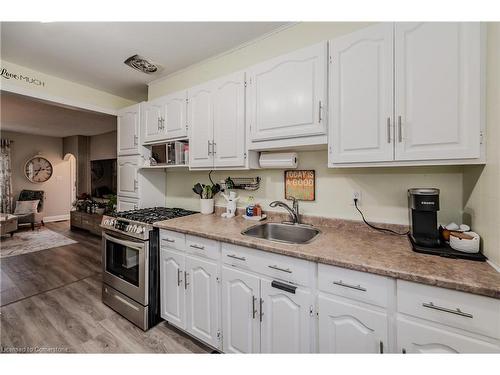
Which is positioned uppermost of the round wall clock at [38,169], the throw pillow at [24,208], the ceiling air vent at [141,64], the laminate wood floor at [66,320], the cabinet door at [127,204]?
the ceiling air vent at [141,64]

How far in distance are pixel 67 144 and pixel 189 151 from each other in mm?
6822

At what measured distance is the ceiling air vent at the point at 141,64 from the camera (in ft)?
7.40

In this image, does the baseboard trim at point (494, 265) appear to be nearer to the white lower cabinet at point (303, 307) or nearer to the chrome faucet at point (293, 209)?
the white lower cabinet at point (303, 307)

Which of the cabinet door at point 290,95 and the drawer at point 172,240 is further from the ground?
the cabinet door at point 290,95

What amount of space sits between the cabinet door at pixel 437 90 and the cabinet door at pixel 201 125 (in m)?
1.43

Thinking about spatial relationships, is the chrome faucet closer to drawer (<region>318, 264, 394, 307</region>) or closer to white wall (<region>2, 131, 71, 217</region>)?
drawer (<region>318, 264, 394, 307</region>)

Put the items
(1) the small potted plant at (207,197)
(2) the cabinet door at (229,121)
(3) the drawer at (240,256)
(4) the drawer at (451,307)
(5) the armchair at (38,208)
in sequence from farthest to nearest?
(5) the armchair at (38,208)
(1) the small potted plant at (207,197)
(2) the cabinet door at (229,121)
(3) the drawer at (240,256)
(4) the drawer at (451,307)

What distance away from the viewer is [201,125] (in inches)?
81.1

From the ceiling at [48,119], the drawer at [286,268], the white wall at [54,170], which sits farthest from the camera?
the white wall at [54,170]

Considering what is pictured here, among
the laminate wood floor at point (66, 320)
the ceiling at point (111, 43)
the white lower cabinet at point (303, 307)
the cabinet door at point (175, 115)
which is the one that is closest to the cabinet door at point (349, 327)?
the white lower cabinet at point (303, 307)

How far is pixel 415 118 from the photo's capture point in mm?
1179

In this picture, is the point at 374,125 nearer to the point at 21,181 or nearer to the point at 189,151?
the point at 189,151

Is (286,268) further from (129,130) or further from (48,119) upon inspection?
(48,119)
